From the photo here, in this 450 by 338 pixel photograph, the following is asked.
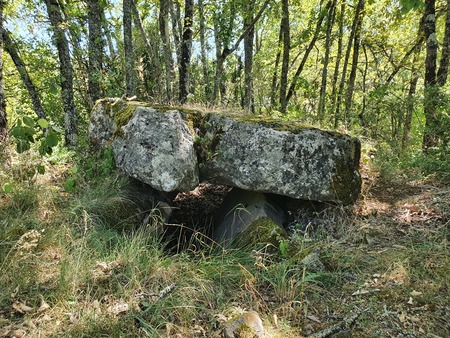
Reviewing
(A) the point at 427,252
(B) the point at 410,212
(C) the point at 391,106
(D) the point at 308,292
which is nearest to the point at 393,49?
(C) the point at 391,106

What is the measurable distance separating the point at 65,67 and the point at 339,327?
6220 mm

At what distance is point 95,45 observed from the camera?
629 centimetres

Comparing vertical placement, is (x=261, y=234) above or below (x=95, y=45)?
below

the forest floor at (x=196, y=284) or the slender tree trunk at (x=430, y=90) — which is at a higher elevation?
the slender tree trunk at (x=430, y=90)

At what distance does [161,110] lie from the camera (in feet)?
12.2

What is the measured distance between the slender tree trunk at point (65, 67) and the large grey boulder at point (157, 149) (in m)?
2.30

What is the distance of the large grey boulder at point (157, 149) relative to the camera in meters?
3.52

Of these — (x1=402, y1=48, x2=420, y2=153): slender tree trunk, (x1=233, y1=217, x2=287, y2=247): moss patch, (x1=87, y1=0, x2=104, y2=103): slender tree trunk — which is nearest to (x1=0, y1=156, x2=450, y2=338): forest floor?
(x1=233, y1=217, x2=287, y2=247): moss patch

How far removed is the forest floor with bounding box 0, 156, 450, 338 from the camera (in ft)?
6.49

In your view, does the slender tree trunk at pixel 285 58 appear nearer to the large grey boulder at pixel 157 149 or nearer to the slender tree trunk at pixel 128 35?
the slender tree trunk at pixel 128 35

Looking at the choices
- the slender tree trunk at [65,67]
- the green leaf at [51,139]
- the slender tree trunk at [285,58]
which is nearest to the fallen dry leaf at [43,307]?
the green leaf at [51,139]

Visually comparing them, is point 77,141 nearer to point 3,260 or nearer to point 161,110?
point 161,110

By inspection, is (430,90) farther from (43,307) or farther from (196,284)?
(43,307)

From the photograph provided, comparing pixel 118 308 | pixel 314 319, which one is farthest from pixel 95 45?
pixel 314 319
